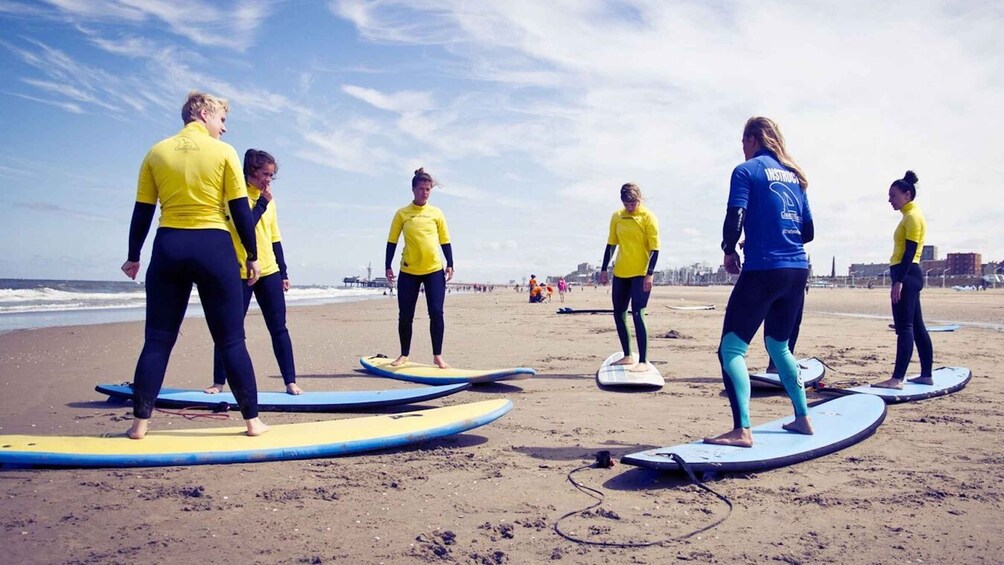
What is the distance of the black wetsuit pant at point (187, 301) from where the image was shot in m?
3.52

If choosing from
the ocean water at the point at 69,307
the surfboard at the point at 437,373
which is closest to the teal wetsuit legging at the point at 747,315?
the surfboard at the point at 437,373

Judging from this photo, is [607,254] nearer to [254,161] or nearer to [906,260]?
[906,260]

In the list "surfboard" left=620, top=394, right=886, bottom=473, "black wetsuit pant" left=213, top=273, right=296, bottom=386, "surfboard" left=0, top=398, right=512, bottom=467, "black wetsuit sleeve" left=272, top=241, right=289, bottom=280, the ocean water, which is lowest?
the ocean water

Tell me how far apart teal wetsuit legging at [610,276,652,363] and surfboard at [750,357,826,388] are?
1.20 meters

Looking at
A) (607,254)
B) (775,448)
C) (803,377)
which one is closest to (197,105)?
(775,448)

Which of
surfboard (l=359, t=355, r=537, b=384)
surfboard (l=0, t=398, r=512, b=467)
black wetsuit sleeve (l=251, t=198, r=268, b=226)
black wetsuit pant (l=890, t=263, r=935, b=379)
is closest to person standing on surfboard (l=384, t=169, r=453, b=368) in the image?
surfboard (l=359, t=355, r=537, b=384)

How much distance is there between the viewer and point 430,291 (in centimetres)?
670

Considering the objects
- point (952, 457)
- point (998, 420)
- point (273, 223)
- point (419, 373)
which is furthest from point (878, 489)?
point (273, 223)

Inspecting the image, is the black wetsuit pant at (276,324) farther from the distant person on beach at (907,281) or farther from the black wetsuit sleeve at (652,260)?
the distant person on beach at (907,281)

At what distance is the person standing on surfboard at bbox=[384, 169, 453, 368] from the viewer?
6766 millimetres

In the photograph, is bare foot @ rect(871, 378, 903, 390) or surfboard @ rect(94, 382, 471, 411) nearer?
surfboard @ rect(94, 382, 471, 411)

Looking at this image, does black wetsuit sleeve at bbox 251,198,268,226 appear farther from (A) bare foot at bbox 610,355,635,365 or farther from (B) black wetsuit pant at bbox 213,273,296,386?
(A) bare foot at bbox 610,355,635,365

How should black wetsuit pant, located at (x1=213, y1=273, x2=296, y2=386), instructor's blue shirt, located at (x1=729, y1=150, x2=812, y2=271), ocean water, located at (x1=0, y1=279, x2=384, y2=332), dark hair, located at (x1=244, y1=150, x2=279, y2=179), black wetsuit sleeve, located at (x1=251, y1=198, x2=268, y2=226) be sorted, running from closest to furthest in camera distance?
instructor's blue shirt, located at (x1=729, y1=150, x2=812, y2=271)
black wetsuit sleeve, located at (x1=251, y1=198, x2=268, y2=226)
dark hair, located at (x1=244, y1=150, x2=279, y2=179)
black wetsuit pant, located at (x1=213, y1=273, x2=296, y2=386)
ocean water, located at (x1=0, y1=279, x2=384, y2=332)

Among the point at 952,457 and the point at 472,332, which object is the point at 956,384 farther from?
the point at 472,332
